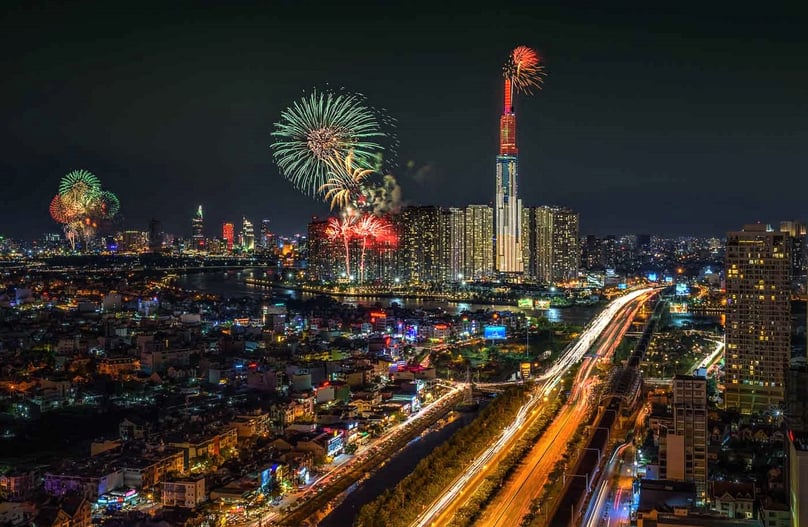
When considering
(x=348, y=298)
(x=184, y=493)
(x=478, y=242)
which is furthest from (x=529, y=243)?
(x=184, y=493)

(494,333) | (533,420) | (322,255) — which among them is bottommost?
(533,420)

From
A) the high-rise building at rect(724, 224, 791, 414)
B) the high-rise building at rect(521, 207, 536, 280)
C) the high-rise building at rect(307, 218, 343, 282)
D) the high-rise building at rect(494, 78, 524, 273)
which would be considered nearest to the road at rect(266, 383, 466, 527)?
the high-rise building at rect(724, 224, 791, 414)

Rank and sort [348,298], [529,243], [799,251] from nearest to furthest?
[799,251]
[348,298]
[529,243]

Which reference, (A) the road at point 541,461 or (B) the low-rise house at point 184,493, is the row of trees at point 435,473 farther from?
(B) the low-rise house at point 184,493

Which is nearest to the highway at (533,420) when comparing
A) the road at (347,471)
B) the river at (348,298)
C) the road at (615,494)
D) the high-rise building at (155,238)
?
the road at (615,494)

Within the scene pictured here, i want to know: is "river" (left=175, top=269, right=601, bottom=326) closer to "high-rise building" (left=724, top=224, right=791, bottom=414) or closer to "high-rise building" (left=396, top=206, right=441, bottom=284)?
"high-rise building" (left=396, top=206, right=441, bottom=284)

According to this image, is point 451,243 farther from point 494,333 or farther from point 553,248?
point 494,333

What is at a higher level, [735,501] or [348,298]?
[348,298]
